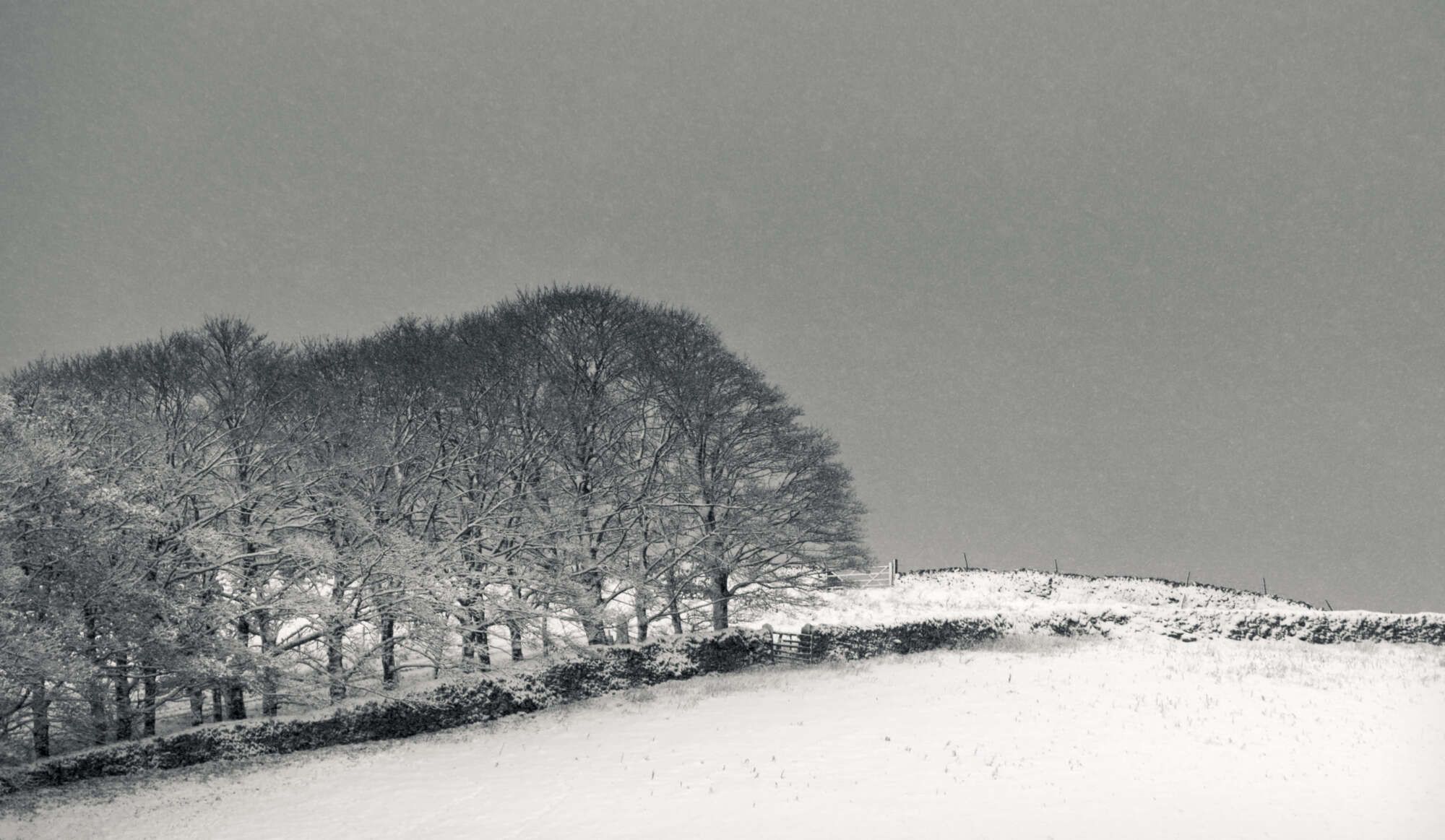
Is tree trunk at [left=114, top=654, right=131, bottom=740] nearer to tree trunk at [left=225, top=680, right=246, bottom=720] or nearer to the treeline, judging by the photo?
the treeline

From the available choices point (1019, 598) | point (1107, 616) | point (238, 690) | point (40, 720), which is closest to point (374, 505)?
point (238, 690)

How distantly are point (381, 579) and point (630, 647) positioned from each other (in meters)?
6.88

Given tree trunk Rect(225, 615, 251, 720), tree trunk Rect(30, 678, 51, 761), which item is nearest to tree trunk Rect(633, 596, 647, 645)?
tree trunk Rect(225, 615, 251, 720)

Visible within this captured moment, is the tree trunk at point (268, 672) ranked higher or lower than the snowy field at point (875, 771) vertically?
higher

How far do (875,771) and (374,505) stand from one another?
599 inches

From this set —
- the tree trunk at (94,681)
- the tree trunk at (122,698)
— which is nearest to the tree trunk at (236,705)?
the tree trunk at (122,698)

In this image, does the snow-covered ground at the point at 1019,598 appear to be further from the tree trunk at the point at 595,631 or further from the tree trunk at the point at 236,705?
the tree trunk at the point at 236,705

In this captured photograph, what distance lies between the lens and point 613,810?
14.7 meters

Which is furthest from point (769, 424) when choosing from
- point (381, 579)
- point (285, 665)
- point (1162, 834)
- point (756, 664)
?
point (1162, 834)

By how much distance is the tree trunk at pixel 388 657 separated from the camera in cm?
2242

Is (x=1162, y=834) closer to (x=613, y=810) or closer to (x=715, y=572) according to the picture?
(x=613, y=810)

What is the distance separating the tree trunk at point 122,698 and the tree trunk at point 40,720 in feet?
3.93

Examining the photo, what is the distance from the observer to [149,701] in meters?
19.5

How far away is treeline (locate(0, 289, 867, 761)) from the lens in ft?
57.0
